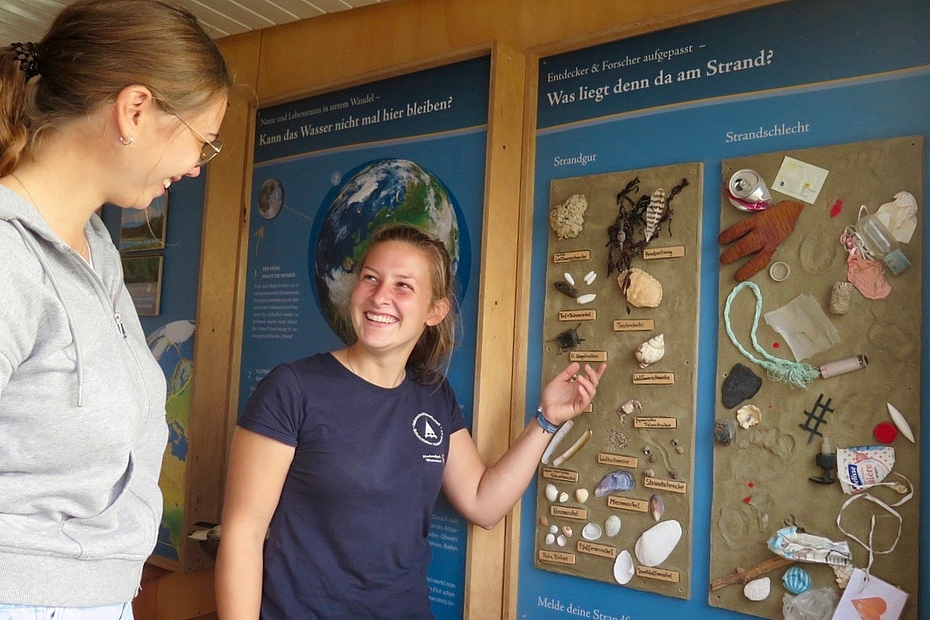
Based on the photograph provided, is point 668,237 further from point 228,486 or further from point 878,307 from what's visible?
point 228,486

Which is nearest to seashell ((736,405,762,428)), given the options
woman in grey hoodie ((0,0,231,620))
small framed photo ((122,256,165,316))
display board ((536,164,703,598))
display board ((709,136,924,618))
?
display board ((709,136,924,618))

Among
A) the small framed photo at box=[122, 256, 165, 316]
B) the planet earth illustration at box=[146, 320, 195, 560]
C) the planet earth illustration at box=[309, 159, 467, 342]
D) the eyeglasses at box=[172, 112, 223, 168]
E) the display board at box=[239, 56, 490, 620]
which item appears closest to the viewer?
the eyeglasses at box=[172, 112, 223, 168]

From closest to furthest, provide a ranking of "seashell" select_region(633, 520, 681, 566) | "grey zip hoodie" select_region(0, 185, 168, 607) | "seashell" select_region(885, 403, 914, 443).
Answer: "grey zip hoodie" select_region(0, 185, 168, 607) → "seashell" select_region(885, 403, 914, 443) → "seashell" select_region(633, 520, 681, 566)

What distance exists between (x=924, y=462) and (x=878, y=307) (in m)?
0.35

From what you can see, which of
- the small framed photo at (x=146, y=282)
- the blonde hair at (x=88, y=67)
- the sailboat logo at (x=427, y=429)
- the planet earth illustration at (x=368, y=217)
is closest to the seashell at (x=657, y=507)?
the sailboat logo at (x=427, y=429)

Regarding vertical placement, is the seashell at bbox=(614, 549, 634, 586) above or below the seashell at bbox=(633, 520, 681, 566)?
below

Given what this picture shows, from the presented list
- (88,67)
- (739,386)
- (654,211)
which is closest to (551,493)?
(739,386)

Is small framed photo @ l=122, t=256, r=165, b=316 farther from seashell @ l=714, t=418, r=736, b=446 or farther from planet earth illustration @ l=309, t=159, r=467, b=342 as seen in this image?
seashell @ l=714, t=418, r=736, b=446

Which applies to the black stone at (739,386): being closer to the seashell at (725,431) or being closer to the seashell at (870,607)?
the seashell at (725,431)

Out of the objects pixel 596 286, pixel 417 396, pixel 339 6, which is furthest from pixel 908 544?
pixel 339 6

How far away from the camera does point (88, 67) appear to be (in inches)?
49.3

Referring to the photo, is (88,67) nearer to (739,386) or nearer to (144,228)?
(739,386)

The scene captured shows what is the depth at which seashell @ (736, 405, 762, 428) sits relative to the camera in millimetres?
2031

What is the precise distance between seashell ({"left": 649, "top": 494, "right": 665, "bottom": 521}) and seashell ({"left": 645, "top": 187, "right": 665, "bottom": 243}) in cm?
68
